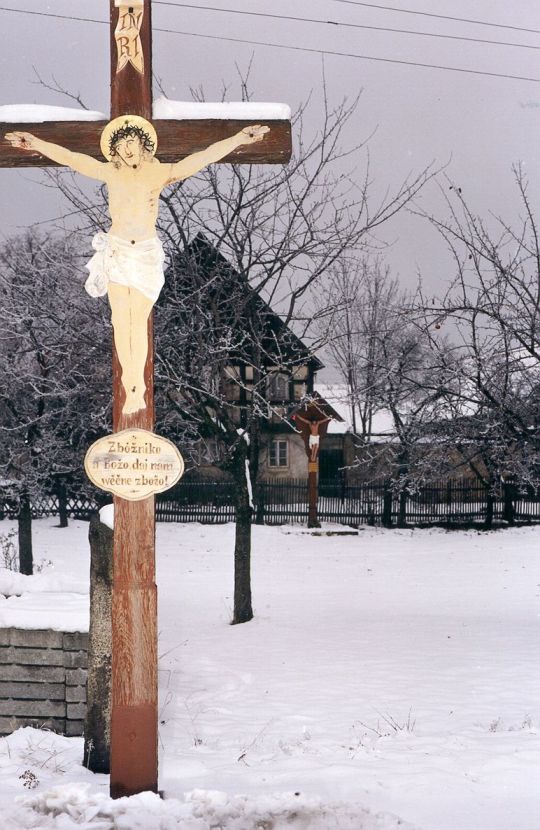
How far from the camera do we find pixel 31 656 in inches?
218

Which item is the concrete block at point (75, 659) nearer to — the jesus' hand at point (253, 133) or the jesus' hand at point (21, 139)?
the jesus' hand at point (21, 139)

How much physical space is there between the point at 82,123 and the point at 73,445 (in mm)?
16742

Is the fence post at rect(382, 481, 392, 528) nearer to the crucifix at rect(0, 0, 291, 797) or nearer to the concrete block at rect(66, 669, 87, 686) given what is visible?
the concrete block at rect(66, 669, 87, 686)

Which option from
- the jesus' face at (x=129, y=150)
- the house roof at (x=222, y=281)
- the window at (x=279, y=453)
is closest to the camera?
the jesus' face at (x=129, y=150)

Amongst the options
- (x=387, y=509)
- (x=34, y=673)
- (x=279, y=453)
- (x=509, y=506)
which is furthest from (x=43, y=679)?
(x=279, y=453)

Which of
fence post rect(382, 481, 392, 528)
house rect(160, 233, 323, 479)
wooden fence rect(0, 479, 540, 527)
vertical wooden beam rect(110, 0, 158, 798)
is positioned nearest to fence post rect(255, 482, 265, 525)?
wooden fence rect(0, 479, 540, 527)

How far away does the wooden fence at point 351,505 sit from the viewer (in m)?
24.5

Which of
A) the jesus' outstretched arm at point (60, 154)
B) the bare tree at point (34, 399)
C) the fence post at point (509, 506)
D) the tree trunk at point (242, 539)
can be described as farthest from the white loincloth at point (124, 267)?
the fence post at point (509, 506)

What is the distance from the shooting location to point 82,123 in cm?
419

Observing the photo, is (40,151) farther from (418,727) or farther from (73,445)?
(73,445)

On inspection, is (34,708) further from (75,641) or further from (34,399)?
(34,399)

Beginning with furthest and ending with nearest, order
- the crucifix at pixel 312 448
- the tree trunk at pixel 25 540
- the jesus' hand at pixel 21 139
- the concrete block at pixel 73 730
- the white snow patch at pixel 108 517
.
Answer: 1. the crucifix at pixel 312 448
2. the tree trunk at pixel 25 540
3. the concrete block at pixel 73 730
4. the white snow patch at pixel 108 517
5. the jesus' hand at pixel 21 139

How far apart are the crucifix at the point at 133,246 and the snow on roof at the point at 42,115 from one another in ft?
0.12

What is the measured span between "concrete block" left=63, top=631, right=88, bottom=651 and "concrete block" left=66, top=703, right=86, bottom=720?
0.37m
